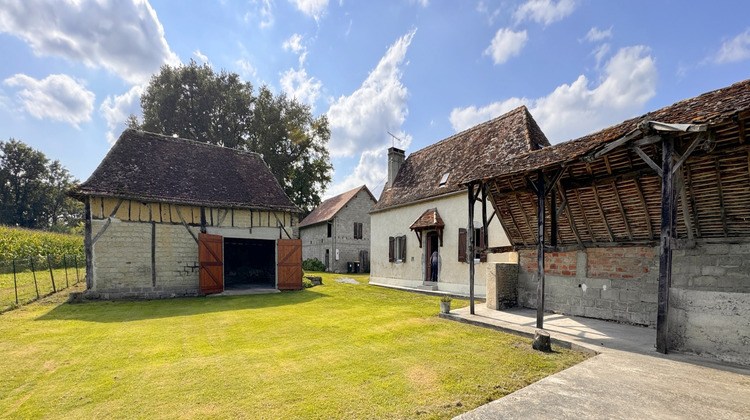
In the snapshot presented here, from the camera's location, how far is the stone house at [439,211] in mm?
11281

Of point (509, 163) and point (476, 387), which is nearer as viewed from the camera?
point (476, 387)

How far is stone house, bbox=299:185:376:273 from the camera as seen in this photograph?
23688 mm

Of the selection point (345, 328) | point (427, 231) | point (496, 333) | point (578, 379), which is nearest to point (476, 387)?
point (578, 379)

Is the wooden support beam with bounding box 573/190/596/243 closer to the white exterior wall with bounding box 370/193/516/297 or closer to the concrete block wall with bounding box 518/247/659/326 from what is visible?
the concrete block wall with bounding box 518/247/659/326

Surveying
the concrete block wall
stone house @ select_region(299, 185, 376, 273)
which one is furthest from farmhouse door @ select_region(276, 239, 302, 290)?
stone house @ select_region(299, 185, 376, 273)

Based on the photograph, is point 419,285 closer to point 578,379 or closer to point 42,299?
point 578,379

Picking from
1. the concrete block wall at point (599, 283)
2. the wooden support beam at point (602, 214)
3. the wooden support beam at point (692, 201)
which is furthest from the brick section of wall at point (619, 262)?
the wooden support beam at point (692, 201)

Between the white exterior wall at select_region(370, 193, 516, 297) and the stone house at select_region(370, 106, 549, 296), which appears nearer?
the white exterior wall at select_region(370, 193, 516, 297)

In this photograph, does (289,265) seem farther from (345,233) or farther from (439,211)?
(345,233)

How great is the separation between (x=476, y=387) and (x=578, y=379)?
1273 millimetres

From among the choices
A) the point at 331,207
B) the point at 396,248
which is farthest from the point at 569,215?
the point at 331,207

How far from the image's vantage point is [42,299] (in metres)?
9.60

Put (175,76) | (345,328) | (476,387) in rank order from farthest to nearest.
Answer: (175,76) < (345,328) < (476,387)

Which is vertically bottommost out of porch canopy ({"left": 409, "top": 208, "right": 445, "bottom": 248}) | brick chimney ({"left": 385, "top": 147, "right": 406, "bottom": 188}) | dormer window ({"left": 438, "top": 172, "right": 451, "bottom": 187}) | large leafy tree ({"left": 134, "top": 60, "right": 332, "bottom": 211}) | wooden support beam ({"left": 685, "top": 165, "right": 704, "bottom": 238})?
porch canopy ({"left": 409, "top": 208, "right": 445, "bottom": 248})
